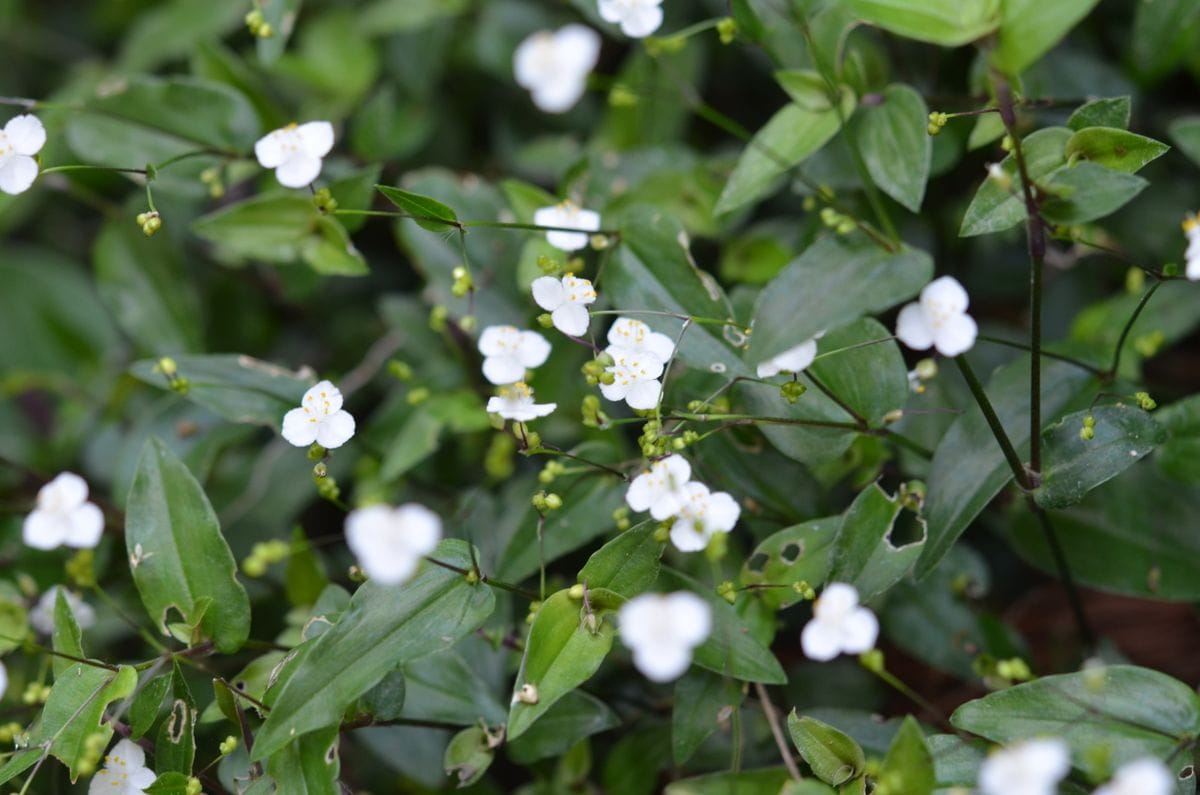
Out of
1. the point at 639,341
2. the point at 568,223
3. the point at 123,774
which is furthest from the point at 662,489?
the point at 123,774

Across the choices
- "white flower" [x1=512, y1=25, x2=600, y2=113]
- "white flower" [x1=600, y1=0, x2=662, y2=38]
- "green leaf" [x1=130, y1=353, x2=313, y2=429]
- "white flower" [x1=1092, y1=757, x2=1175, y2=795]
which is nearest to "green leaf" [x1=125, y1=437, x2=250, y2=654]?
"green leaf" [x1=130, y1=353, x2=313, y2=429]

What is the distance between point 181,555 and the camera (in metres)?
1.35

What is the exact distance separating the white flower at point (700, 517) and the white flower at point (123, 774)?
66 cm

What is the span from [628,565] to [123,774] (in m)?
0.62

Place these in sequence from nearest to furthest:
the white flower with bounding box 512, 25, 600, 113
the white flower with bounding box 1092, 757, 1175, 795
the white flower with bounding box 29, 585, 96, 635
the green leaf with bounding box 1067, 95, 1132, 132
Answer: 1. the white flower with bounding box 1092, 757, 1175, 795
2. the white flower with bounding box 512, 25, 600, 113
3. the green leaf with bounding box 1067, 95, 1132, 132
4. the white flower with bounding box 29, 585, 96, 635

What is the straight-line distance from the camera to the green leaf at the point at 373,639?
3.74 ft

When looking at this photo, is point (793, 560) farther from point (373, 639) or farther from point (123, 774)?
point (123, 774)

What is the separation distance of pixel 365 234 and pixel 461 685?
1.11 metres

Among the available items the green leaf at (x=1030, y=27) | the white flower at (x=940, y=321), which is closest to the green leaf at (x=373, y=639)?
the white flower at (x=940, y=321)

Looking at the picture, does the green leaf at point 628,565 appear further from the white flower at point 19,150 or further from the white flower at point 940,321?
the white flower at point 19,150

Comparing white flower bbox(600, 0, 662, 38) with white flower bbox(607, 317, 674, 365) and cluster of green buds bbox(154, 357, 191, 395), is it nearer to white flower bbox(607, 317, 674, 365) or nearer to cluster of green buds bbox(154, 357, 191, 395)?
white flower bbox(607, 317, 674, 365)

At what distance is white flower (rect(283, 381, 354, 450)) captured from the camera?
4.08 feet

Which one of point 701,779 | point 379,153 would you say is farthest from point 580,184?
point 701,779

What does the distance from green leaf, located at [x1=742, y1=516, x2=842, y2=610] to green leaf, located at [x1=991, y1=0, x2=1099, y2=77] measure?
575mm
